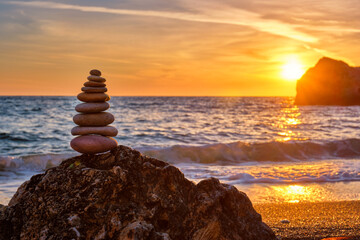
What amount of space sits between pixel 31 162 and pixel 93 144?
10.6m

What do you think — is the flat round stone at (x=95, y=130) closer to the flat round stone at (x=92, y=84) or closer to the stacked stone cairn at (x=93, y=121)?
the stacked stone cairn at (x=93, y=121)

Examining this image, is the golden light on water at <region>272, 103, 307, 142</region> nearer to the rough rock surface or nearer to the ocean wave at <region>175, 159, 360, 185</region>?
the ocean wave at <region>175, 159, 360, 185</region>

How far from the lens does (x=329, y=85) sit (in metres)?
86.1

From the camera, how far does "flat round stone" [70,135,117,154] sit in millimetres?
3672

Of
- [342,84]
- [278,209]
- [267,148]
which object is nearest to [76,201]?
[278,209]

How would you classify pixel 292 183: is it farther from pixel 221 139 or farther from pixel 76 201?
pixel 221 139

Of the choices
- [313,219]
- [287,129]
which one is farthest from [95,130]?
[287,129]

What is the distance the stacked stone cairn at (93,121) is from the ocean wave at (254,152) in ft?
33.4

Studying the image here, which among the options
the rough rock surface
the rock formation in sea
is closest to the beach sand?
the rough rock surface

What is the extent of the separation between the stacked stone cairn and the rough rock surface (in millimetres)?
117

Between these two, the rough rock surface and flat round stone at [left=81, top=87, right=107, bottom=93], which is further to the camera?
flat round stone at [left=81, top=87, right=107, bottom=93]

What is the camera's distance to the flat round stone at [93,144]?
367 centimetres

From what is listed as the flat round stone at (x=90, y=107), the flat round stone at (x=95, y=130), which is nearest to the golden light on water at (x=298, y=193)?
the flat round stone at (x=95, y=130)

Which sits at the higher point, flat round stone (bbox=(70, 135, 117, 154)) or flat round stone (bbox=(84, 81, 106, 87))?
flat round stone (bbox=(84, 81, 106, 87))
